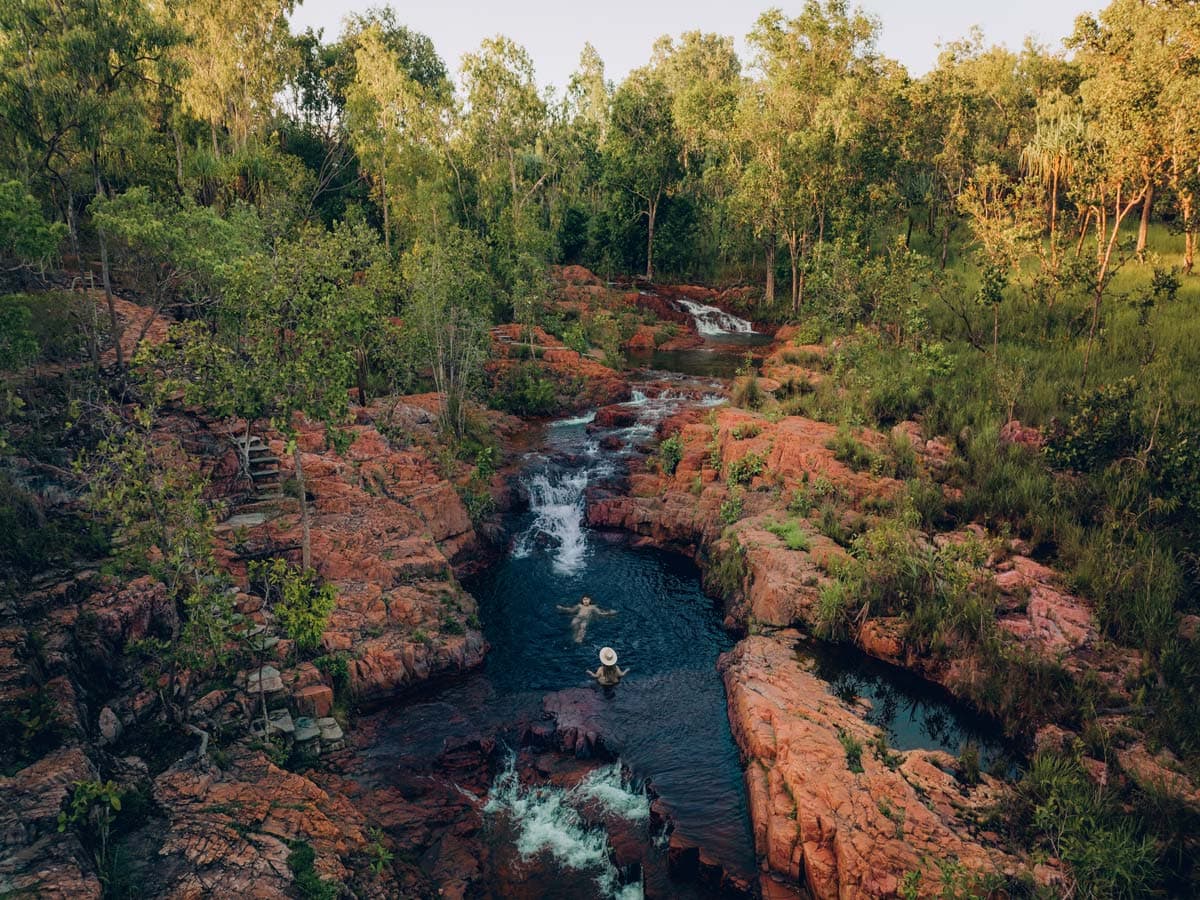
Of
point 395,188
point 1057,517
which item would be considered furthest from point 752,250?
point 1057,517

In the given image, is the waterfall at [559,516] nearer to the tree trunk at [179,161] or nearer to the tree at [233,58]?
the tree trunk at [179,161]

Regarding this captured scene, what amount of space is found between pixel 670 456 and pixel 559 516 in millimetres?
5523

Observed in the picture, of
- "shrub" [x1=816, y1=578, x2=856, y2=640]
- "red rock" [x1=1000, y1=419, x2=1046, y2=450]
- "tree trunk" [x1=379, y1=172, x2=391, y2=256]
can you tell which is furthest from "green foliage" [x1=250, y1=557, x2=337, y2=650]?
"tree trunk" [x1=379, y1=172, x2=391, y2=256]

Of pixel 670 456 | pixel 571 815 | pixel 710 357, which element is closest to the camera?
pixel 571 815

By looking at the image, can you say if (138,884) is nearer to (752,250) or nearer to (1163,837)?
(1163,837)

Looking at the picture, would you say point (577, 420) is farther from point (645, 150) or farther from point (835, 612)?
point (645, 150)

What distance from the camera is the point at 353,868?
440 inches

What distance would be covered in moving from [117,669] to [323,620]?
12.7ft

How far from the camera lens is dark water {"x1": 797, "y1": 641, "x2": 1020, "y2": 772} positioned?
49.1 ft

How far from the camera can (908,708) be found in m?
16.3

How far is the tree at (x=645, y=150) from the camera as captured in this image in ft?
213

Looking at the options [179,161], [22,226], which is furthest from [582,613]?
[179,161]

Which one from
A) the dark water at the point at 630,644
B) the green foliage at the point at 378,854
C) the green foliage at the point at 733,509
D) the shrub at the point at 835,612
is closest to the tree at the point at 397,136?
the dark water at the point at 630,644

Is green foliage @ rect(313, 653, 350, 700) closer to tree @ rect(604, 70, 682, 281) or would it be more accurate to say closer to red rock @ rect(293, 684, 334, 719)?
red rock @ rect(293, 684, 334, 719)
